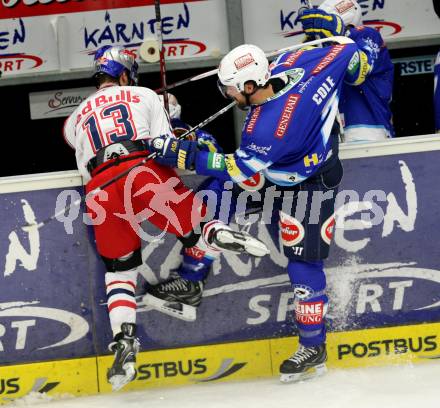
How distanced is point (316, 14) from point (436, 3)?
172 centimetres

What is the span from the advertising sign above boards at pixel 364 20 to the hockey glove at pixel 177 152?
2.50 meters

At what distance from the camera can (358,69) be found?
5242mm

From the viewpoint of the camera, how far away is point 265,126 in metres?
4.75

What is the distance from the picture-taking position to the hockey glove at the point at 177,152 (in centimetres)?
483

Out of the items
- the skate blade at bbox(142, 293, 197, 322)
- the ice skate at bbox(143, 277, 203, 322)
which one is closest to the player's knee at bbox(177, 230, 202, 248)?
the ice skate at bbox(143, 277, 203, 322)

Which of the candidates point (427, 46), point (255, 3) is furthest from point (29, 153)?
point (427, 46)

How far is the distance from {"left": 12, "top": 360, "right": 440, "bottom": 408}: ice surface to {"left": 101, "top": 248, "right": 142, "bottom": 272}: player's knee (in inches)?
24.0

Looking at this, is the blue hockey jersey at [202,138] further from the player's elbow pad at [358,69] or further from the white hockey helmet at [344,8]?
the white hockey helmet at [344,8]

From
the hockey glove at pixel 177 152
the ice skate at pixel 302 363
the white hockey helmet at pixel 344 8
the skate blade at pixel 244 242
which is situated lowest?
the ice skate at pixel 302 363

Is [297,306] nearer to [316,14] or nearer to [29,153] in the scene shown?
[316,14]

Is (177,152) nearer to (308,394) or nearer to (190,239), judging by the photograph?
(190,239)

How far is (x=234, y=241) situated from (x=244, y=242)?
5 cm

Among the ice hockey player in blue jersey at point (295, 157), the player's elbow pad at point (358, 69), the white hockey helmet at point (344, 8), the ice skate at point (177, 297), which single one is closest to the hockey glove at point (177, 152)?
the ice hockey player in blue jersey at point (295, 157)

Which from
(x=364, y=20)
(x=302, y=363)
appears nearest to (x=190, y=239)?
(x=302, y=363)
